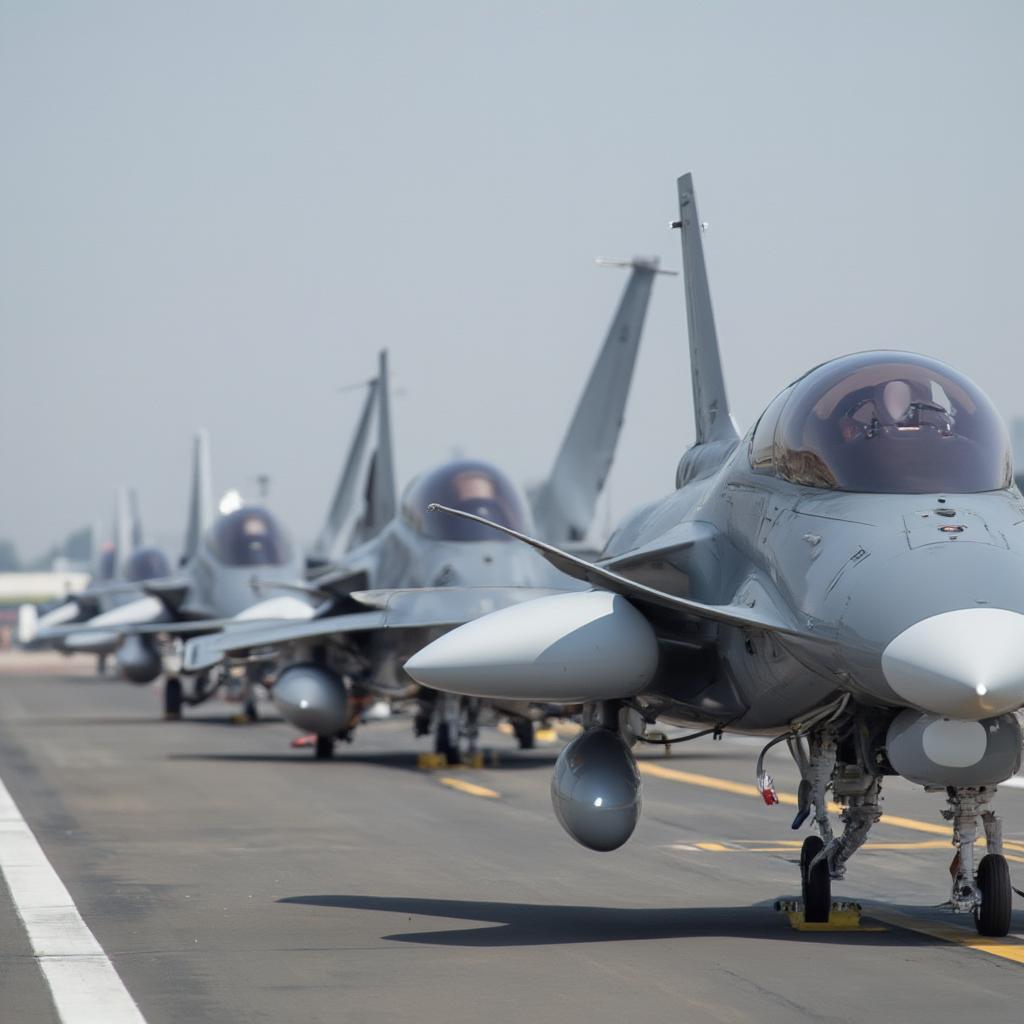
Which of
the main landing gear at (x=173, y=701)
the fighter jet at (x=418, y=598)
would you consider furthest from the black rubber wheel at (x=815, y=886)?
the main landing gear at (x=173, y=701)

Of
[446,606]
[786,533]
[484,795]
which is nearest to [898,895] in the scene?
[786,533]

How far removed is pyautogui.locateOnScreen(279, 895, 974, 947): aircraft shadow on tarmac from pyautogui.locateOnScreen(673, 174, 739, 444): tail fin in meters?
4.04

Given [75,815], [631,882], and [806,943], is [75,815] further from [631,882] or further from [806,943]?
[806,943]

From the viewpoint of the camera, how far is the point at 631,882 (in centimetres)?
1280

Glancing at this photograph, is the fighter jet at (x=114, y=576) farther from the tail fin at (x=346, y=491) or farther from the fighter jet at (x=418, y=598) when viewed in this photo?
the fighter jet at (x=418, y=598)

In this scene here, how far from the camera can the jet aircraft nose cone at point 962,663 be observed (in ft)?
26.5

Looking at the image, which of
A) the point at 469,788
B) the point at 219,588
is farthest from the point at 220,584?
the point at 469,788

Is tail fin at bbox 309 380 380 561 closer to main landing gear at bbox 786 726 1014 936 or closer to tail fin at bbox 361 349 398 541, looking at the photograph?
tail fin at bbox 361 349 398 541

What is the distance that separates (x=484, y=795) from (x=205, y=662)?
6.16 m

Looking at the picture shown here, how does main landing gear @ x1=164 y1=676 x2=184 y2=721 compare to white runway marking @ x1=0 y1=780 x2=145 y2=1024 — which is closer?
white runway marking @ x1=0 y1=780 x2=145 y2=1024

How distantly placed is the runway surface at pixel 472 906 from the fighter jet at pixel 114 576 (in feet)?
91.0

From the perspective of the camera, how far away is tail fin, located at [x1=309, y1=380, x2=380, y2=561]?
41.5 m

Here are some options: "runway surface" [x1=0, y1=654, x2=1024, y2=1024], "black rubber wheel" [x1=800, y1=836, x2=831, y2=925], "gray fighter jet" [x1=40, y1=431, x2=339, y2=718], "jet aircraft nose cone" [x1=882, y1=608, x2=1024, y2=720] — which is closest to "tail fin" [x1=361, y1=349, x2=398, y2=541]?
"gray fighter jet" [x1=40, y1=431, x2=339, y2=718]

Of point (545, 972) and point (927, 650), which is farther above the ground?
point (927, 650)
